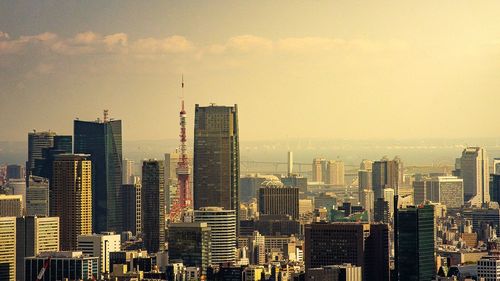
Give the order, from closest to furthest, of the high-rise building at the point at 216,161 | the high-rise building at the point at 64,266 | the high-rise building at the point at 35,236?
the high-rise building at the point at 64,266 → the high-rise building at the point at 35,236 → the high-rise building at the point at 216,161

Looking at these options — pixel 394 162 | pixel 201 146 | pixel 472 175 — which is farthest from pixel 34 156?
pixel 472 175

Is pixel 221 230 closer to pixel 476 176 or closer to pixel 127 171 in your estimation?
pixel 127 171

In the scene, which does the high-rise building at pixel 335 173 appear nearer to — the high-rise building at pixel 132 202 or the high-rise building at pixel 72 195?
the high-rise building at pixel 132 202

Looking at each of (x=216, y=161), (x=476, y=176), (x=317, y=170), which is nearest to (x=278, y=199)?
(x=317, y=170)

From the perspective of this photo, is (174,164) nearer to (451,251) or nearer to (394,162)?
(394,162)

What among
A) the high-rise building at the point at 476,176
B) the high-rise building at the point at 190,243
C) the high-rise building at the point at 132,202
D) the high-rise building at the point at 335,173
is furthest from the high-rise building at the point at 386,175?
the high-rise building at the point at 132,202

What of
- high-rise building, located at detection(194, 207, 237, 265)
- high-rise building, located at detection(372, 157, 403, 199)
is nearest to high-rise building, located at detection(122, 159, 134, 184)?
high-rise building, located at detection(194, 207, 237, 265)
